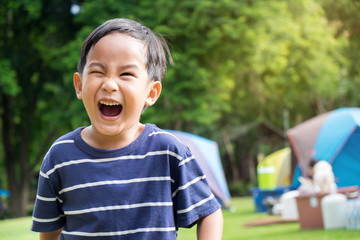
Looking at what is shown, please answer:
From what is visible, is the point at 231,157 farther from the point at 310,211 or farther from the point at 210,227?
the point at 210,227

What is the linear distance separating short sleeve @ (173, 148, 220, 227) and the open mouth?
0.28 meters

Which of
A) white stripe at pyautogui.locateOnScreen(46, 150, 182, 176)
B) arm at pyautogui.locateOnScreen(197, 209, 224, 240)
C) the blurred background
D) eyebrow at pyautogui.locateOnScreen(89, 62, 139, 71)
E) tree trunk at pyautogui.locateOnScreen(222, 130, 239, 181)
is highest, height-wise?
the blurred background

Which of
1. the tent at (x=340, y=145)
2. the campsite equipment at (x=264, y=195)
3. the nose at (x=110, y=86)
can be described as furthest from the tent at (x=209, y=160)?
the nose at (x=110, y=86)

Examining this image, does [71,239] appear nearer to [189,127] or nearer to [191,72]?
[191,72]

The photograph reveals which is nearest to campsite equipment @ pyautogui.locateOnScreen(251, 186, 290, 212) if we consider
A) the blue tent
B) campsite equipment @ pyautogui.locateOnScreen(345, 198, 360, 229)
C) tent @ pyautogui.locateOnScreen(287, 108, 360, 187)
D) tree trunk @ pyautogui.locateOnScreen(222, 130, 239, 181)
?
tent @ pyautogui.locateOnScreen(287, 108, 360, 187)

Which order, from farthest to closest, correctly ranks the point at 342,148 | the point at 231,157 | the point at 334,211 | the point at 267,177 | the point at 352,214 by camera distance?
1. the point at 231,157
2. the point at 267,177
3. the point at 342,148
4. the point at 334,211
5. the point at 352,214

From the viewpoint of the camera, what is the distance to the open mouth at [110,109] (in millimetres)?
2074

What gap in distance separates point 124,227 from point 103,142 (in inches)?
12.3

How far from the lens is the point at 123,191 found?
6.76 ft

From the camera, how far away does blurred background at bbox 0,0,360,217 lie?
1903 centimetres

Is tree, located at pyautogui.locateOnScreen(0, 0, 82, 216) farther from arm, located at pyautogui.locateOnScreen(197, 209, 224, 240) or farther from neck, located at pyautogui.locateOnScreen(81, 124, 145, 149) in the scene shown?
arm, located at pyautogui.locateOnScreen(197, 209, 224, 240)

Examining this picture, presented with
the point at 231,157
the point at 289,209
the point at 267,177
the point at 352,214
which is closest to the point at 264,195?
the point at 267,177

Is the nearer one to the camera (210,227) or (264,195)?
(210,227)

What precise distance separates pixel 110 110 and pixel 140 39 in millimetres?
279
